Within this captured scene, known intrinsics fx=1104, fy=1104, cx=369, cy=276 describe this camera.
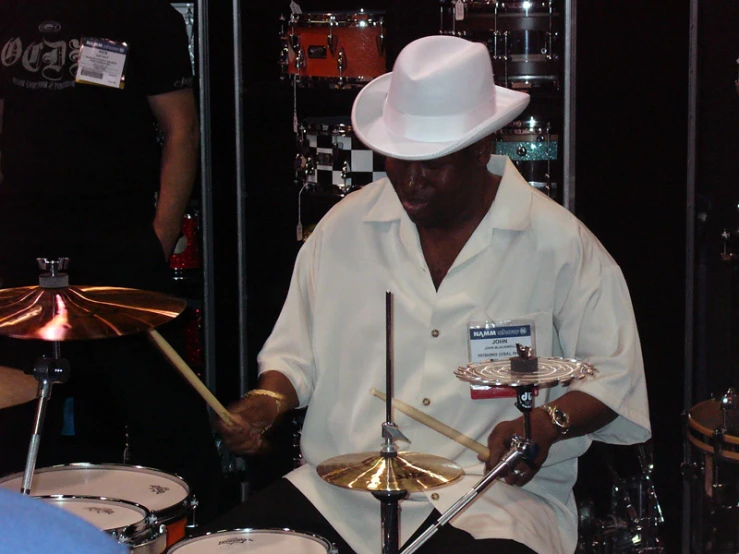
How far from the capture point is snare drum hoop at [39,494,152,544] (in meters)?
1.99

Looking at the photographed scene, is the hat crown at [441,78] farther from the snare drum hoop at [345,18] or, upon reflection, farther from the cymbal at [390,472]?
the snare drum hoop at [345,18]

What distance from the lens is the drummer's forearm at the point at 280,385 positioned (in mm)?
2322

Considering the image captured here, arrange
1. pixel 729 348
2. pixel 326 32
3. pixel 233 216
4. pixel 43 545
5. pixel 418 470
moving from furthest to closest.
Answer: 1. pixel 233 216
2. pixel 326 32
3. pixel 729 348
4. pixel 418 470
5. pixel 43 545

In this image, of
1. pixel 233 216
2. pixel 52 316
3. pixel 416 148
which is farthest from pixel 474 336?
pixel 233 216

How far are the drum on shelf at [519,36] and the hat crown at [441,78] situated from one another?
1333 mm

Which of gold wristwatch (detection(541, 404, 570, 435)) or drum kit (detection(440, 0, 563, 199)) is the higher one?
drum kit (detection(440, 0, 563, 199))

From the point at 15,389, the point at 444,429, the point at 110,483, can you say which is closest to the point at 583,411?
the point at 444,429

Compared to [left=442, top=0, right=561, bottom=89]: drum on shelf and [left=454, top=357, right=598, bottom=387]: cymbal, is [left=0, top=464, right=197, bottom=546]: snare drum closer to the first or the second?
[left=454, top=357, right=598, bottom=387]: cymbal

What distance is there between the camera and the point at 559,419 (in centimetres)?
205

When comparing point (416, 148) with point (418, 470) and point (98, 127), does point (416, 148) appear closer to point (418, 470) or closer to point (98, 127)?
point (418, 470)

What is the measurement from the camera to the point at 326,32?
391cm

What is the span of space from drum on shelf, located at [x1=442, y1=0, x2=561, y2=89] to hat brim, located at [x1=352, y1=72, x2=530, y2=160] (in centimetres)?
121

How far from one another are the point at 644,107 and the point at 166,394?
1.82 metres

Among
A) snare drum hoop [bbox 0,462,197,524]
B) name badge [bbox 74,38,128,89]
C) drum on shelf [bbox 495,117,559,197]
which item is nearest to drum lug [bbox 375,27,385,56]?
drum on shelf [bbox 495,117,559,197]
